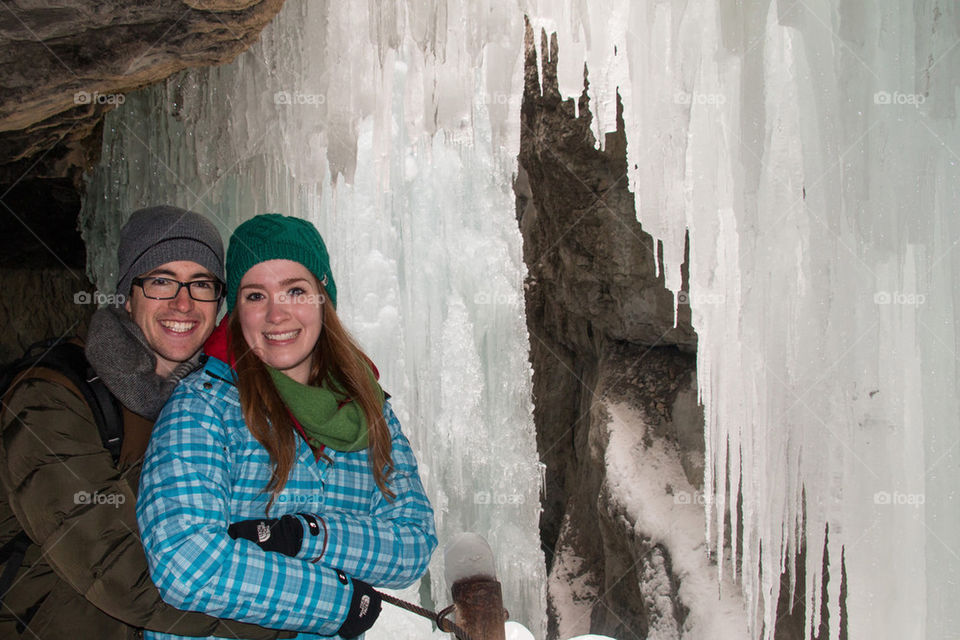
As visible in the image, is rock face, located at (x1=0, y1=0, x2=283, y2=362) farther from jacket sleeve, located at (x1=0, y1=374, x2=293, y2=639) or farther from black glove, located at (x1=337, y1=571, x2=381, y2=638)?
black glove, located at (x1=337, y1=571, x2=381, y2=638)

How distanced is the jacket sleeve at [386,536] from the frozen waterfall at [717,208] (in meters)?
→ 1.88

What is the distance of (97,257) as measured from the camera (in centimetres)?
711

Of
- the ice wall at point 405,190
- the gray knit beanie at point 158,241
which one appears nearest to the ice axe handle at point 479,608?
the gray knit beanie at point 158,241

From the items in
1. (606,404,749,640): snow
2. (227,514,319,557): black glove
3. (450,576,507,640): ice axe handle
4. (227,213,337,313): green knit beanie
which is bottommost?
(606,404,749,640): snow

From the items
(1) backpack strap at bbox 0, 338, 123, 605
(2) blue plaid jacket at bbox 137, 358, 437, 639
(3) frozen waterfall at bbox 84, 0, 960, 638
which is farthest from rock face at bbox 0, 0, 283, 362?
(2) blue plaid jacket at bbox 137, 358, 437, 639

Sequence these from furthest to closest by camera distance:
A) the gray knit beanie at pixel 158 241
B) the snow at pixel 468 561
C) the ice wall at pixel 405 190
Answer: the ice wall at pixel 405 190 < the gray knit beanie at pixel 158 241 < the snow at pixel 468 561

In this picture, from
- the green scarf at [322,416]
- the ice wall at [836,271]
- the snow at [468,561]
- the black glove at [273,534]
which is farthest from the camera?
the ice wall at [836,271]

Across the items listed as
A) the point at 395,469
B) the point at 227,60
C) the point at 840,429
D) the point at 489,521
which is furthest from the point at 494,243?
the point at 395,469

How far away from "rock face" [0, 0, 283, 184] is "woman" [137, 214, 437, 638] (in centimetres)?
179

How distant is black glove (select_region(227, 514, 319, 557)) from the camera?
1.34 meters

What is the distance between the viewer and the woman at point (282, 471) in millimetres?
1258

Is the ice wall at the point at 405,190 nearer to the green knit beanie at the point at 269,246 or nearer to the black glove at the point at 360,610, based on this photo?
the black glove at the point at 360,610

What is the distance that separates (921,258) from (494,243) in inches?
186

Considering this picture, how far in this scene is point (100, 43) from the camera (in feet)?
10.4
